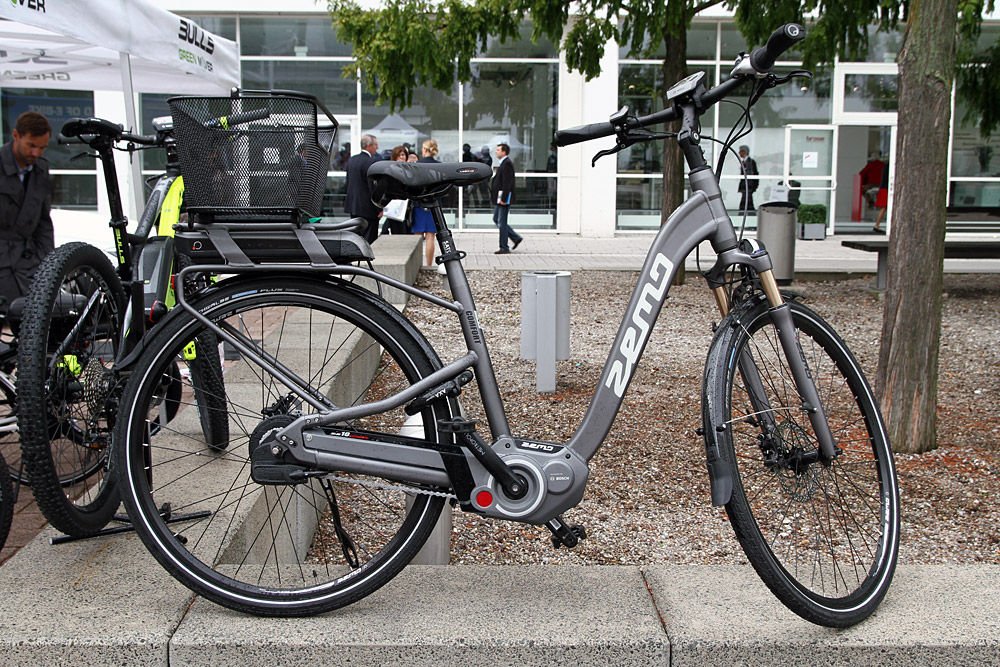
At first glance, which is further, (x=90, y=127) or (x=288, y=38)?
(x=288, y=38)

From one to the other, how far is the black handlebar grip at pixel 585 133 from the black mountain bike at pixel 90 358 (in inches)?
42.9

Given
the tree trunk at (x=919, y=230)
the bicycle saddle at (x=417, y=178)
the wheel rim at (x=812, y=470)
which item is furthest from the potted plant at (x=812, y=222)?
the bicycle saddle at (x=417, y=178)

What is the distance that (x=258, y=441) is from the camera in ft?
9.32

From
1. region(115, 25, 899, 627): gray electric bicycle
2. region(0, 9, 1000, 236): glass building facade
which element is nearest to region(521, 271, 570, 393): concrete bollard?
region(115, 25, 899, 627): gray electric bicycle

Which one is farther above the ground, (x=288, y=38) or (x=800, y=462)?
(x=288, y=38)

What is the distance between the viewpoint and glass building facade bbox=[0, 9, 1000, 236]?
22.1m

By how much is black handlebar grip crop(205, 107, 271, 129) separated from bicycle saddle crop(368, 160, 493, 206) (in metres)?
0.31

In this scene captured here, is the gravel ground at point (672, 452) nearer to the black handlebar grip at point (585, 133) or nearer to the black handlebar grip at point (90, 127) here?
the black handlebar grip at point (585, 133)

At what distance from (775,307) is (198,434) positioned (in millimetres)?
1940

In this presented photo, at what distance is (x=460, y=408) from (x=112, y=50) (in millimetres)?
6518

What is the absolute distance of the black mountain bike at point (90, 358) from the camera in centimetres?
290

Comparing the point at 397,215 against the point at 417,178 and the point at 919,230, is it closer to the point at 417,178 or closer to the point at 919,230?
the point at 919,230

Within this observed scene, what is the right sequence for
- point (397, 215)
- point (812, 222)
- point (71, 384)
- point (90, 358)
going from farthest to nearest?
point (812, 222) < point (397, 215) < point (90, 358) < point (71, 384)

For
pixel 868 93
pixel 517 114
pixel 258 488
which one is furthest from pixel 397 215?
pixel 868 93
